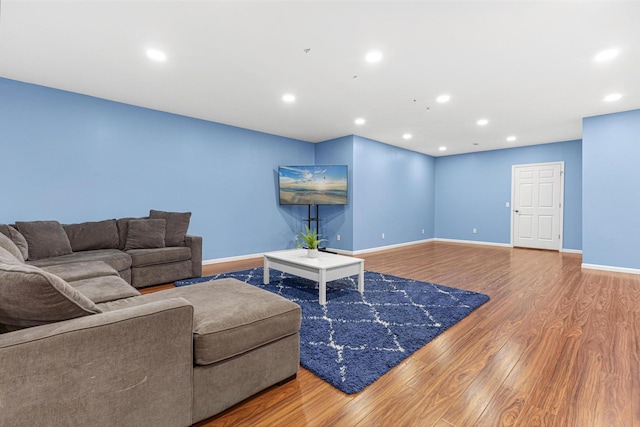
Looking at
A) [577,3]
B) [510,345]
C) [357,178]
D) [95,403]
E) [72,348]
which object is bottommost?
[510,345]

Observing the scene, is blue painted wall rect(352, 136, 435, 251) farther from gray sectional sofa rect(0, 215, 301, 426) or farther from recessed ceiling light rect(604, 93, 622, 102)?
gray sectional sofa rect(0, 215, 301, 426)

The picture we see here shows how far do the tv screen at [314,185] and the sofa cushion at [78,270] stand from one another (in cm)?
352

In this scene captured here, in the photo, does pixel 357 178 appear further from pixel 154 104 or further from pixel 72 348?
pixel 72 348

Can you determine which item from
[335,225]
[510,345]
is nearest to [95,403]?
[510,345]

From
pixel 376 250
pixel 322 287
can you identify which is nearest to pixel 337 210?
pixel 376 250

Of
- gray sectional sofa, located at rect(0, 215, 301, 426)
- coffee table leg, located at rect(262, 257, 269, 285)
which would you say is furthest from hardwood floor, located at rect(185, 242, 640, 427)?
coffee table leg, located at rect(262, 257, 269, 285)

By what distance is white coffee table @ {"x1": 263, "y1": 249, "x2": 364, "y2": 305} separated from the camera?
2994mm

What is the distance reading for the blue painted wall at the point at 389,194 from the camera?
6.12 metres

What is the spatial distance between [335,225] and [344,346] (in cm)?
429

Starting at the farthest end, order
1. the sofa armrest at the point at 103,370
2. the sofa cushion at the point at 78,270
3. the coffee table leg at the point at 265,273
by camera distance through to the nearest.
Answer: the coffee table leg at the point at 265,273, the sofa cushion at the point at 78,270, the sofa armrest at the point at 103,370

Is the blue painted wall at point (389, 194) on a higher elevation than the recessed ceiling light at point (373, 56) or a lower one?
lower

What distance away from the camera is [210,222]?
16.5 feet

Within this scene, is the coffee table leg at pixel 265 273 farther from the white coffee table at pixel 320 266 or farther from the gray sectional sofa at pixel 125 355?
the gray sectional sofa at pixel 125 355

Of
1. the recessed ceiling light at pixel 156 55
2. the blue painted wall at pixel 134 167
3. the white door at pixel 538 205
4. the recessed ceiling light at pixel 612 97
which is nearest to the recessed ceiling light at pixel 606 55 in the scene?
the recessed ceiling light at pixel 612 97
